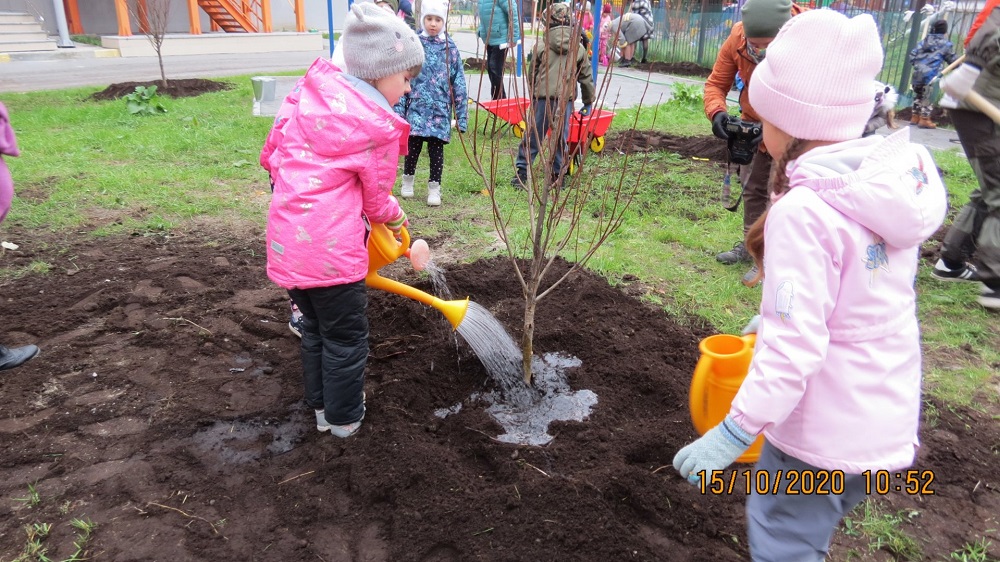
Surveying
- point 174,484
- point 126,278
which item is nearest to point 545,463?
point 174,484

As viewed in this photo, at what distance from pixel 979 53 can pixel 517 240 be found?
2.89m

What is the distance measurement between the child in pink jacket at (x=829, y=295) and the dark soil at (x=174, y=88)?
442 inches

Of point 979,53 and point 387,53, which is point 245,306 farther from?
point 979,53

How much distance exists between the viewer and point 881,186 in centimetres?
141

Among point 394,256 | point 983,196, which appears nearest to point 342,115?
point 394,256

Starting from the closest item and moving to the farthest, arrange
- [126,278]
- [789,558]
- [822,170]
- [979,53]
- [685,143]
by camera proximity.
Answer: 1. [822,170]
2. [789,558]
3. [979,53]
4. [126,278]
5. [685,143]

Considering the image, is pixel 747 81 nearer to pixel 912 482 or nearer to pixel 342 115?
pixel 912 482

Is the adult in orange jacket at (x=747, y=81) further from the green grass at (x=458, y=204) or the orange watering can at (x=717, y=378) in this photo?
the orange watering can at (x=717, y=378)

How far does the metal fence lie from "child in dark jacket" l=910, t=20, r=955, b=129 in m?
0.27

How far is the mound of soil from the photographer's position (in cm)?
769

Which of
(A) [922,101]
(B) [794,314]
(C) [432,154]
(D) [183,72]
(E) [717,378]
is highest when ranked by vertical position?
(B) [794,314]

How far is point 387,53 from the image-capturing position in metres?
2.39

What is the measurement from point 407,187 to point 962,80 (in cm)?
403


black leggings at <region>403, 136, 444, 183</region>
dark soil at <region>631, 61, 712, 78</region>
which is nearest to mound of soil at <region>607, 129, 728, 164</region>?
black leggings at <region>403, 136, 444, 183</region>
